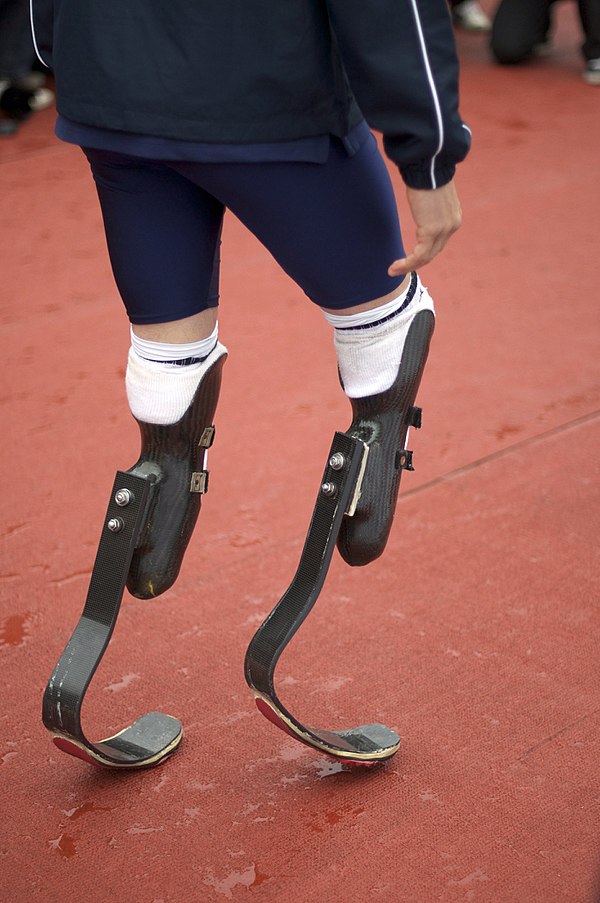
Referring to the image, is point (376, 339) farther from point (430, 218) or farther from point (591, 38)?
point (591, 38)

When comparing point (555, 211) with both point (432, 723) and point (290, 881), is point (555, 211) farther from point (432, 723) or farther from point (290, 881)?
point (290, 881)

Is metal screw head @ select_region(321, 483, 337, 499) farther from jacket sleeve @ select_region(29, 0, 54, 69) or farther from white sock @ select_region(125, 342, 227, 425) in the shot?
jacket sleeve @ select_region(29, 0, 54, 69)

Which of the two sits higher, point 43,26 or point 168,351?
point 43,26

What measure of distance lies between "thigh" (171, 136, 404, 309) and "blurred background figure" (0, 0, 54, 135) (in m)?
3.05

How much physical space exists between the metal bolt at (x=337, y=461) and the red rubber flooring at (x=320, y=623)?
1.32 feet

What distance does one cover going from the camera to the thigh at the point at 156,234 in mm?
1179

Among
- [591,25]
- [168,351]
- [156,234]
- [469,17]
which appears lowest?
[469,17]

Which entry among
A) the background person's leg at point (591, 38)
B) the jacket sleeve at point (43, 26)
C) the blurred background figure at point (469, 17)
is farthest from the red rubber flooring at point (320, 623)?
the blurred background figure at point (469, 17)

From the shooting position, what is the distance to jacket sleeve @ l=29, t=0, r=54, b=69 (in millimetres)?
1120

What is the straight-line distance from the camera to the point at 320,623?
5.42 ft

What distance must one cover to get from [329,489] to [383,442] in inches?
3.8

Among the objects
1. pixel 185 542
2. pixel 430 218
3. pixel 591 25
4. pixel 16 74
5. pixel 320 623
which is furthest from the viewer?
pixel 591 25

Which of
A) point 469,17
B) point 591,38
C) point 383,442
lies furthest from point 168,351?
point 469,17

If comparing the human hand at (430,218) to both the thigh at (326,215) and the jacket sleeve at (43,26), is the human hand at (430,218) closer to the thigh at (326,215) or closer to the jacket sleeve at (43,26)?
the thigh at (326,215)
